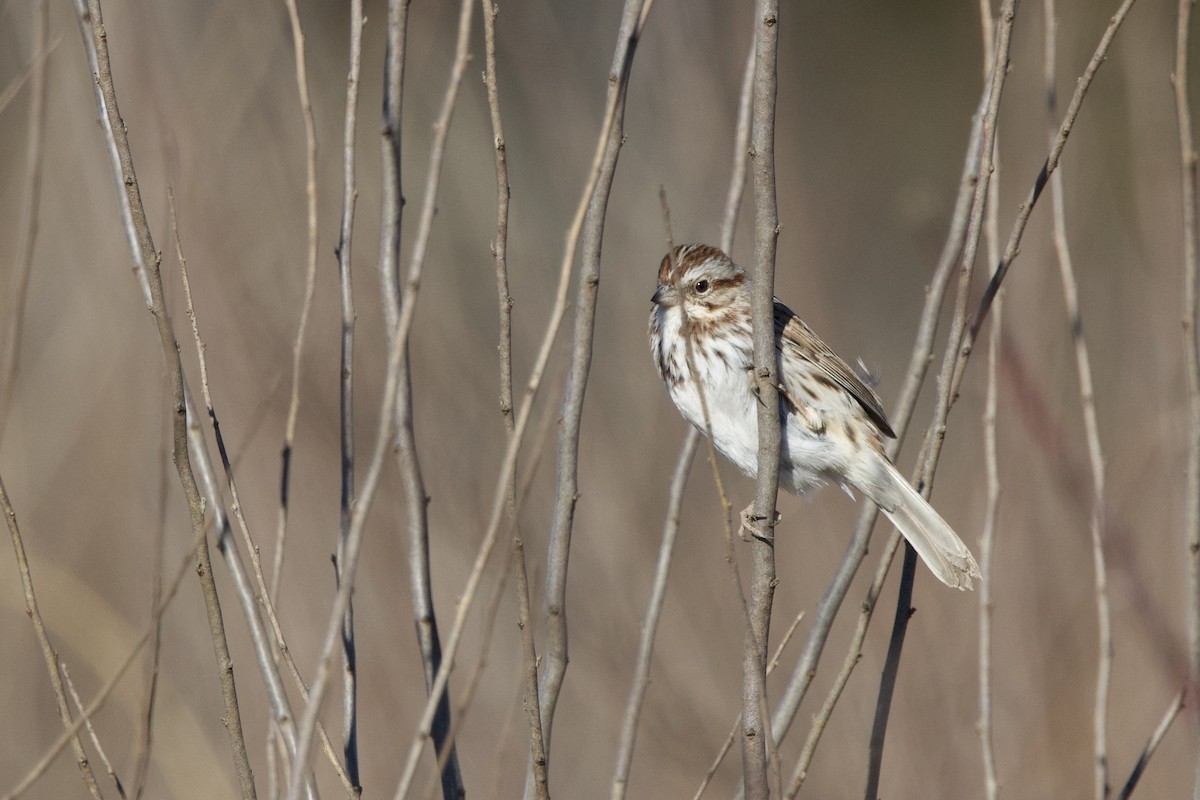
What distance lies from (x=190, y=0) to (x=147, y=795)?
12.7 feet

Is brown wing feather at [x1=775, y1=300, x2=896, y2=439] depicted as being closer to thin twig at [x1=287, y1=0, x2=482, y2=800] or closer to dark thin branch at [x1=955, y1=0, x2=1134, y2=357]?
dark thin branch at [x1=955, y1=0, x2=1134, y2=357]

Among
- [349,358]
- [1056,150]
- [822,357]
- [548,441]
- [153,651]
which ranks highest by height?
[548,441]

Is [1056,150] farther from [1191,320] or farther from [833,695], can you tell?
[833,695]

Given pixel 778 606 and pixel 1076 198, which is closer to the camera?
pixel 1076 198

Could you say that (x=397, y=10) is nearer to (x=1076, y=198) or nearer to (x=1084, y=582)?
(x=1076, y=198)

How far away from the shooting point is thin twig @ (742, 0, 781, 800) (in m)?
2.23

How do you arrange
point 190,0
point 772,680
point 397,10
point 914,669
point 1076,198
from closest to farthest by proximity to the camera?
point 397,10 → point 1076,198 → point 914,669 → point 772,680 → point 190,0

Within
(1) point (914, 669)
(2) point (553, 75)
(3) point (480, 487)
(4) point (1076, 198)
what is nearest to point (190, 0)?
(2) point (553, 75)

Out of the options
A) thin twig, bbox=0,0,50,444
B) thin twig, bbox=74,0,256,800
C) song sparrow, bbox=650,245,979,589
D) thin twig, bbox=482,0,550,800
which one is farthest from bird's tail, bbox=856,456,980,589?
thin twig, bbox=0,0,50,444

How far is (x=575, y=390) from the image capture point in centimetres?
241

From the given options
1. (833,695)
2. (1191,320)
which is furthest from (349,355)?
(1191,320)

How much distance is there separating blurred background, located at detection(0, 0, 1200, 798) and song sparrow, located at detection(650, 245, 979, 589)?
1.40ft

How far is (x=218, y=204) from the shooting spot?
4691mm

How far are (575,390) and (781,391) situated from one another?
1.25m
